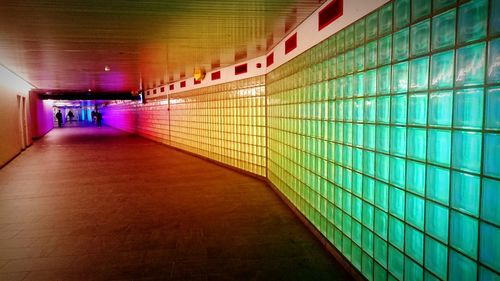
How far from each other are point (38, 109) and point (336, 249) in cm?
1956

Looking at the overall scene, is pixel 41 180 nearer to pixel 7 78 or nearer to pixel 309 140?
pixel 7 78

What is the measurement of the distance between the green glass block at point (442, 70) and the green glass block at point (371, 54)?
29.0 inches

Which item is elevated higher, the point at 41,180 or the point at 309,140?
the point at 309,140

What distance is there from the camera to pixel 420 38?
6.97 feet

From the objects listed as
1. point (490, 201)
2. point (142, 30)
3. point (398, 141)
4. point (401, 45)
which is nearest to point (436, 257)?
point (490, 201)

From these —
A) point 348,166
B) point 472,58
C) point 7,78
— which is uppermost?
point 7,78

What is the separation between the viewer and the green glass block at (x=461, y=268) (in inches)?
69.2

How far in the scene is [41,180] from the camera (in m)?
7.52

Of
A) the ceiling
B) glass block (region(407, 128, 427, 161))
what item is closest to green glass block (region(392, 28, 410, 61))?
glass block (region(407, 128, 427, 161))

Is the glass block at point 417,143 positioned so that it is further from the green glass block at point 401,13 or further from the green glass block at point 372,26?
the green glass block at point 372,26

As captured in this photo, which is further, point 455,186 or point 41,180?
point 41,180

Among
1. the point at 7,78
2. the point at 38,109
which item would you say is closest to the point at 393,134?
the point at 7,78

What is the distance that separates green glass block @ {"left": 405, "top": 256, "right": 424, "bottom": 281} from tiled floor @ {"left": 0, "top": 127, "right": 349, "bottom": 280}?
95 cm

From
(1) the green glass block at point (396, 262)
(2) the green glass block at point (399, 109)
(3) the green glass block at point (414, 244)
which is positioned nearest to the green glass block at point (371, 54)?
(2) the green glass block at point (399, 109)
